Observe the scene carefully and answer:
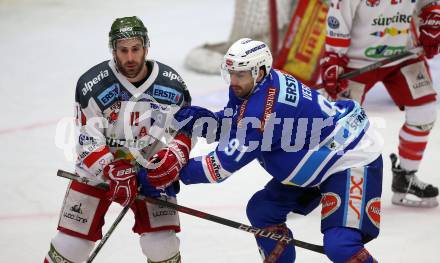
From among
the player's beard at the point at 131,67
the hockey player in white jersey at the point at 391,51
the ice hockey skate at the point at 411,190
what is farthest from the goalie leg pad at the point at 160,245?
the ice hockey skate at the point at 411,190

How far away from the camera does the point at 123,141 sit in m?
3.45

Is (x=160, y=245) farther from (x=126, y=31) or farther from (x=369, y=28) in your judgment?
(x=369, y=28)

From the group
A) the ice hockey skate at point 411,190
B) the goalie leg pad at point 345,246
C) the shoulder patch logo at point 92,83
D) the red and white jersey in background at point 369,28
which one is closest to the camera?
the goalie leg pad at point 345,246

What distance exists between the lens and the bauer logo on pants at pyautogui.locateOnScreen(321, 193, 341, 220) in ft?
10.9

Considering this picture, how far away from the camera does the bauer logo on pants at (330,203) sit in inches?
131

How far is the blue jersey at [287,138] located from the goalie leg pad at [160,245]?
9.4 inches

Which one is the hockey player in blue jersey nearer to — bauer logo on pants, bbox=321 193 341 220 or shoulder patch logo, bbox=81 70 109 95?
bauer logo on pants, bbox=321 193 341 220

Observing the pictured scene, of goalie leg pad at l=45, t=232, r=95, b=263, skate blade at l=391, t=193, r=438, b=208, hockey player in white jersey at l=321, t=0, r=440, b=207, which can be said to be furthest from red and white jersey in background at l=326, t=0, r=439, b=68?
goalie leg pad at l=45, t=232, r=95, b=263

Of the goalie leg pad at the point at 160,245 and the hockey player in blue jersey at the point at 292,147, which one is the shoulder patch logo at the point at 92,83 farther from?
the goalie leg pad at the point at 160,245

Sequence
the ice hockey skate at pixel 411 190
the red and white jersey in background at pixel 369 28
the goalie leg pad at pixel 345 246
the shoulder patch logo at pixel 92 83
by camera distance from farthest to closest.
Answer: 1. the ice hockey skate at pixel 411 190
2. the red and white jersey in background at pixel 369 28
3. the shoulder patch logo at pixel 92 83
4. the goalie leg pad at pixel 345 246

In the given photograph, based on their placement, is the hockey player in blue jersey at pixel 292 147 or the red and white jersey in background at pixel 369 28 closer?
the hockey player in blue jersey at pixel 292 147

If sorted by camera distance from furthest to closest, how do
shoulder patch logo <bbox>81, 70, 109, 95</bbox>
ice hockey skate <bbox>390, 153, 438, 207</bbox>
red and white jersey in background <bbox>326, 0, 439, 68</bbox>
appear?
ice hockey skate <bbox>390, 153, 438, 207</bbox>, red and white jersey in background <bbox>326, 0, 439, 68</bbox>, shoulder patch logo <bbox>81, 70, 109, 95</bbox>

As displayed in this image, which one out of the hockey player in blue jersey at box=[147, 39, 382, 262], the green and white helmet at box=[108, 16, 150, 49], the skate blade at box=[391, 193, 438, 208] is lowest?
the skate blade at box=[391, 193, 438, 208]

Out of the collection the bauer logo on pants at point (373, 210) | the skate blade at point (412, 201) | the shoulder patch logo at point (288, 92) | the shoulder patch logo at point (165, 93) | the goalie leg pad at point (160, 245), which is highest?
the shoulder patch logo at point (288, 92)
